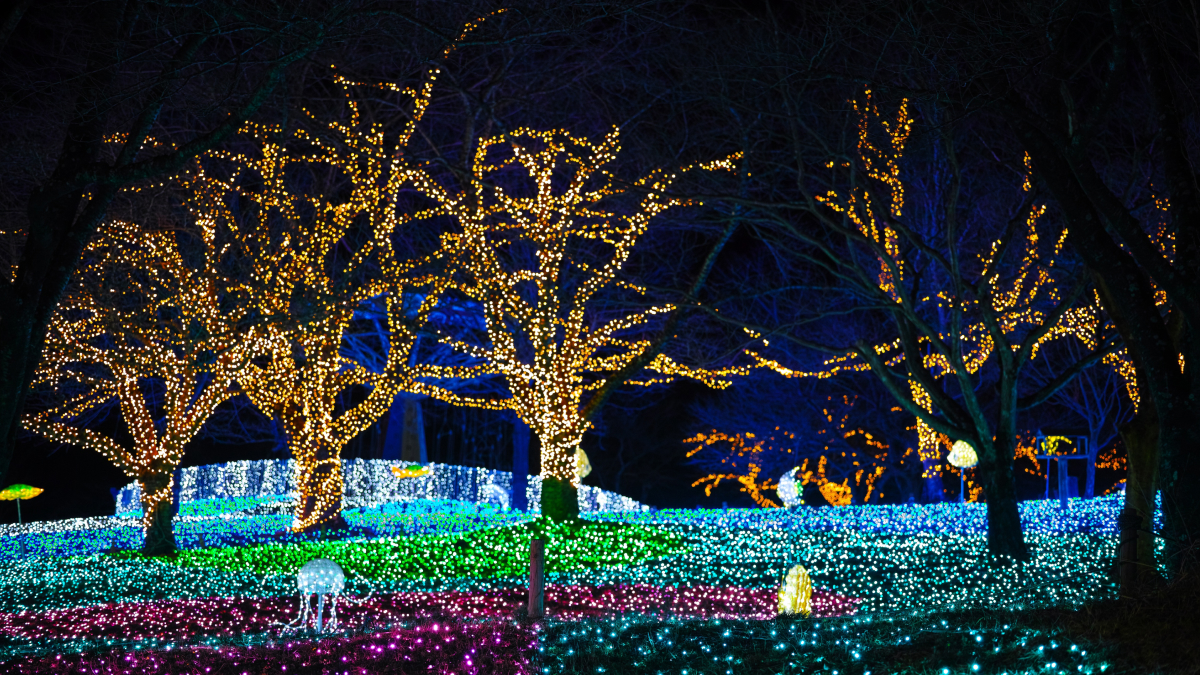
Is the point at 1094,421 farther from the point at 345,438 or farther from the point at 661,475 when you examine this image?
the point at 345,438

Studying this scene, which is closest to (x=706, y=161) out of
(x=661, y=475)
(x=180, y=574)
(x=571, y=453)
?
→ (x=571, y=453)

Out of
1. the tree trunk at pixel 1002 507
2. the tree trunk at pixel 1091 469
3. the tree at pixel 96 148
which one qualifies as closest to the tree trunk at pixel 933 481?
the tree trunk at pixel 1091 469

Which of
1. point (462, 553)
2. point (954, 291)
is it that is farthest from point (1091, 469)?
point (462, 553)

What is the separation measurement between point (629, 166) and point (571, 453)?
4918 millimetres

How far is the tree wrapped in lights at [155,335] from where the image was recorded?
1410 cm

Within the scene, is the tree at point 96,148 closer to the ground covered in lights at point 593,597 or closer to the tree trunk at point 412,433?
the ground covered in lights at point 593,597

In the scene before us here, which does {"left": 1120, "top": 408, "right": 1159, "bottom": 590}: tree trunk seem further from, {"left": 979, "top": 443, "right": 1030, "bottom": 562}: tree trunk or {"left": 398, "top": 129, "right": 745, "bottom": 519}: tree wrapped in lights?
{"left": 398, "top": 129, "right": 745, "bottom": 519}: tree wrapped in lights

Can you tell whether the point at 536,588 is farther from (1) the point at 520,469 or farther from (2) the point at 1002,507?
(1) the point at 520,469

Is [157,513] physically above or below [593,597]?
above

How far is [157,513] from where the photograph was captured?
15.3m

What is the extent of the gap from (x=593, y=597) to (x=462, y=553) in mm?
3213

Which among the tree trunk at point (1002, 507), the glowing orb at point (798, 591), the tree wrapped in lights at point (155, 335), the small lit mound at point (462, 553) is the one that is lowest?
the small lit mound at point (462, 553)

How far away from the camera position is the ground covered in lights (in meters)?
5.88

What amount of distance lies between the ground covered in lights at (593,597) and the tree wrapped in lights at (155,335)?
60.8 inches
